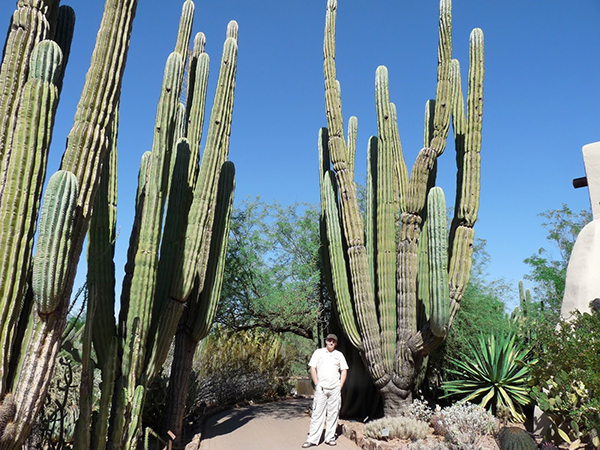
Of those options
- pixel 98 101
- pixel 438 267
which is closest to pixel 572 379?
pixel 438 267

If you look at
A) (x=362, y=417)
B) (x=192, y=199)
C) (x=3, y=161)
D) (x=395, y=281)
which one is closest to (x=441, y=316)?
(x=395, y=281)

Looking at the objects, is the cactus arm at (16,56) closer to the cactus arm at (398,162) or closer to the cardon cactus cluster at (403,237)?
the cardon cactus cluster at (403,237)

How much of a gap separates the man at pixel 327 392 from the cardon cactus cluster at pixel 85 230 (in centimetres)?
219

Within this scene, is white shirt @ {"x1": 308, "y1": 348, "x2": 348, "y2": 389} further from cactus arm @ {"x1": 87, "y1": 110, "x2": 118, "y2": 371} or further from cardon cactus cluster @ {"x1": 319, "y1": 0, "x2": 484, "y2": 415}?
cactus arm @ {"x1": 87, "y1": 110, "x2": 118, "y2": 371}

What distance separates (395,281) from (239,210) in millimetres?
5030

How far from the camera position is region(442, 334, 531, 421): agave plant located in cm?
807

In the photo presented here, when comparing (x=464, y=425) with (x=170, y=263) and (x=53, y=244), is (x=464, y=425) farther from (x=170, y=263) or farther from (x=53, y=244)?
(x=53, y=244)

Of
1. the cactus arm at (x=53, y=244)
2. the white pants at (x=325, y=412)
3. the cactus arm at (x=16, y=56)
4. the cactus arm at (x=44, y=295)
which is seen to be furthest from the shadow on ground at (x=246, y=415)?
the cactus arm at (x=16, y=56)

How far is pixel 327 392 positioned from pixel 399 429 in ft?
3.53

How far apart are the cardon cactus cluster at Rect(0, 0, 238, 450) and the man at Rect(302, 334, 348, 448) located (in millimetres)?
2188

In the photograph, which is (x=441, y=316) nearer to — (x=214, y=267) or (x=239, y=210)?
(x=214, y=267)

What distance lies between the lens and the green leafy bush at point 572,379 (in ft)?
A: 18.0

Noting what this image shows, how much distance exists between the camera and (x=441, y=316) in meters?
7.35

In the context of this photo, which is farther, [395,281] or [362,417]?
[362,417]
